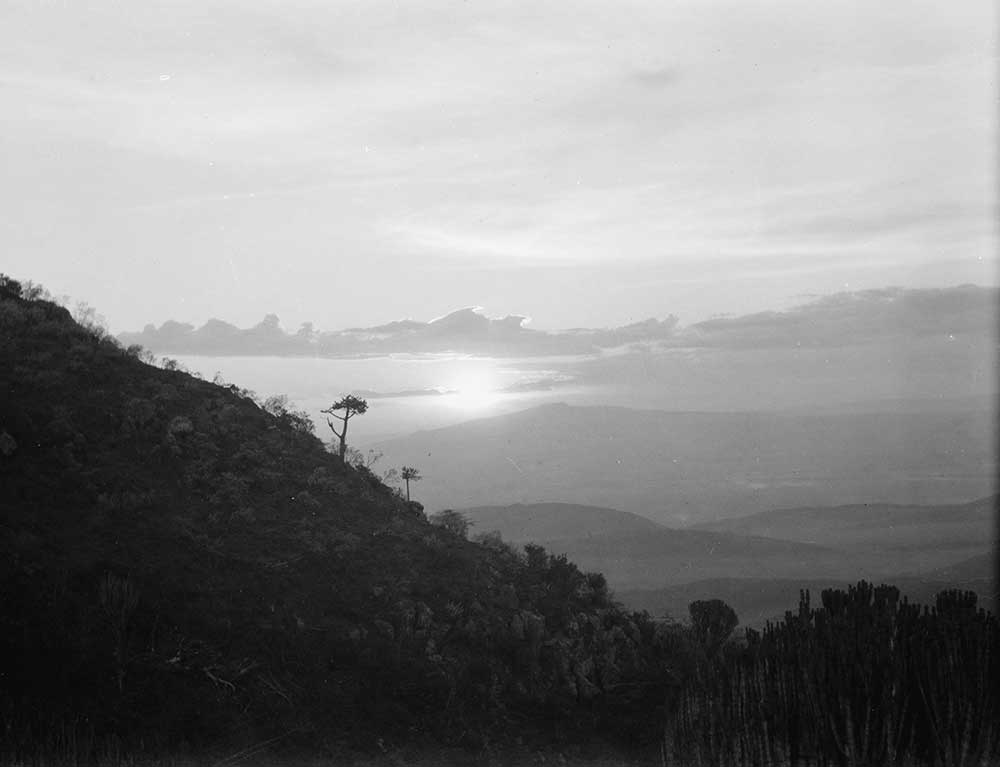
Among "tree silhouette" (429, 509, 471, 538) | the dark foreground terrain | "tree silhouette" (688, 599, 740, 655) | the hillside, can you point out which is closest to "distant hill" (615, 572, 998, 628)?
"tree silhouette" (429, 509, 471, 538)

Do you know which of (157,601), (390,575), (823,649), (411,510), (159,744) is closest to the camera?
(823,649)

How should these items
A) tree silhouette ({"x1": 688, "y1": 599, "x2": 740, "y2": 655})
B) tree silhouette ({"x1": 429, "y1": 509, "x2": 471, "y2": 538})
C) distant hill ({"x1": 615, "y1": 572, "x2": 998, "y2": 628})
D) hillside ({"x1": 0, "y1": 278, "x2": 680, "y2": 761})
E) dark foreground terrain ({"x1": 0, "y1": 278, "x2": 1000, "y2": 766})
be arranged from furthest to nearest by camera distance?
distant hill ({"x1": 615, "y1": 572, "x2": 998, "y2": 628})
tree silhouette ({"x1": 429, "y1": 509, "x2": 471, "y2": 538})
tree silhouette ({"x1": 688, "y1": 599, "x2": 740, "y2": 655})
hillside ({"x1": 0, "y1": 278, "x2": 680, "y2": 761})
dark foreground terrain ({"x1": 0, "y1": 278, "x2": 1000, "y2": 766})

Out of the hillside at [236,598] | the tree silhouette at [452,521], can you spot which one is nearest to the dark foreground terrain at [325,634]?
the hillside at [236,598]

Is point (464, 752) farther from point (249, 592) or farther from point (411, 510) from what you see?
point (411, 510)

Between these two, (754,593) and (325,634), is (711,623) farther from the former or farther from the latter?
(754,593)

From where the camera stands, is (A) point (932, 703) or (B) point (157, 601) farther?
(B) point (157, 601)

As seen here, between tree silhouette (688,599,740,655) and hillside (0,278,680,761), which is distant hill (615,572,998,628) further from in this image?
hillside (0,278,680,761)

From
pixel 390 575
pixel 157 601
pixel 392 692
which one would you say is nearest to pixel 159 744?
pixel 157 601
